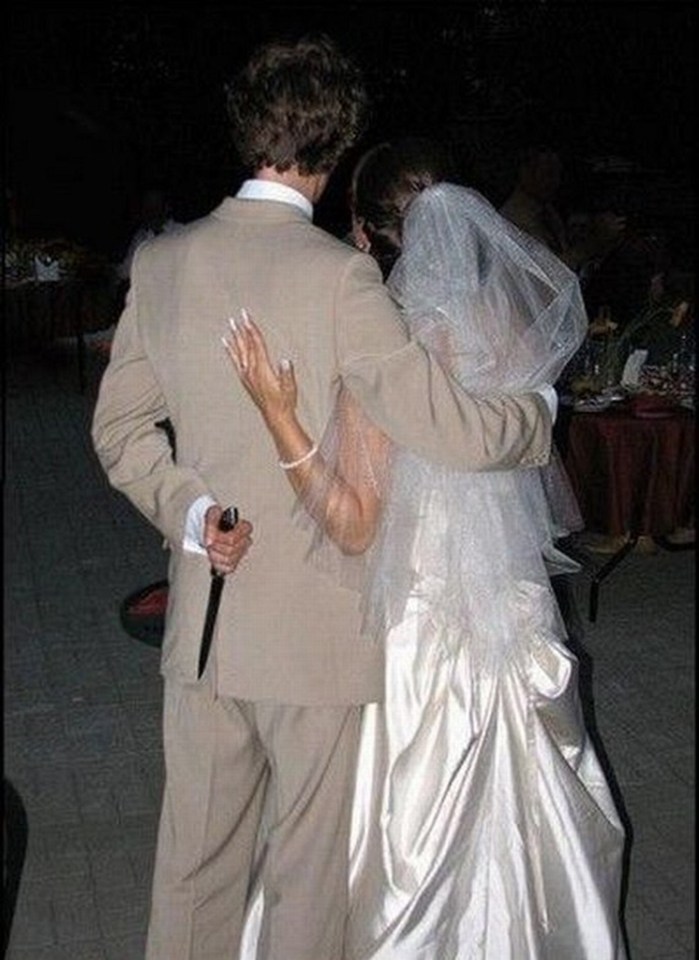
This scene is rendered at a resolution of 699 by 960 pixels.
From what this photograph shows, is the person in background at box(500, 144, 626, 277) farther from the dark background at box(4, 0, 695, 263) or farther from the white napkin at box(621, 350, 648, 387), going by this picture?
the dark background at box(4, 0, 695, 263)

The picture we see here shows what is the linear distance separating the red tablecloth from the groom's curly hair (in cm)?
335

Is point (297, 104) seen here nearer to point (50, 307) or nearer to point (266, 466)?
point (266, 466)

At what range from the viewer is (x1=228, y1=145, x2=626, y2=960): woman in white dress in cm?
207

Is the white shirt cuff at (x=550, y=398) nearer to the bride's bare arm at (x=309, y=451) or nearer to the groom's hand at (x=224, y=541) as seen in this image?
the bride's bare arm at (x=309, y=451)

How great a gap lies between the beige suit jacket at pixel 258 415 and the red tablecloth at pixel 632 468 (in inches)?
125

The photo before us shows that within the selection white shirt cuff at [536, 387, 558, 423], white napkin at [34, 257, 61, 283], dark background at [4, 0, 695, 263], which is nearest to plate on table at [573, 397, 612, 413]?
white shirt cuff at [536, 387, 558, 423]

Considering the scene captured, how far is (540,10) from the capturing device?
14242mm

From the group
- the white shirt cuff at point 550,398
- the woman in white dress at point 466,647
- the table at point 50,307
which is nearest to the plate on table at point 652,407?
the woman in white dress at point 466,647

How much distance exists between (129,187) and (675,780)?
10.5 meters

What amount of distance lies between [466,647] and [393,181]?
805 millimetres

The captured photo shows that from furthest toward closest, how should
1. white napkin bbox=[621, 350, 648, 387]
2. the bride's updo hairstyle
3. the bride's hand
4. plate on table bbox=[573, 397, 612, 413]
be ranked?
white napkin bbox=[621, 350, 648, 387]
plate on table bbox=[573, 397, 612, 413]
the bride's updo hairstyle
the bride's hand

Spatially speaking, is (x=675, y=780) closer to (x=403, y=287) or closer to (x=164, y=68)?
(x=403, y=287)

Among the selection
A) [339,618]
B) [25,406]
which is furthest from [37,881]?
[25,406]

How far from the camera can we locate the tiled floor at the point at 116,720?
2.98 metres
